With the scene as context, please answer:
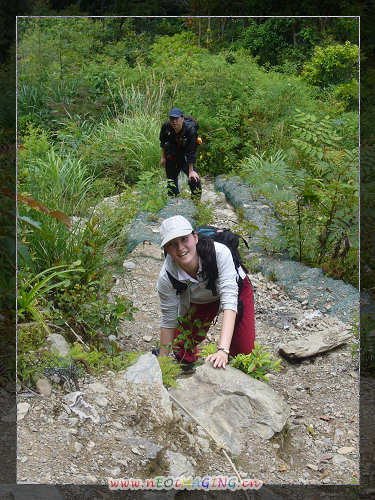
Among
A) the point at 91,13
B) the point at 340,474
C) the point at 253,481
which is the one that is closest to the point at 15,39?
the point at 91,13

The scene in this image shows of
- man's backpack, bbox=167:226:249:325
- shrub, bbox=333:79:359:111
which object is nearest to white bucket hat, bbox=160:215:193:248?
man's backpack, bbox=167:226:249:325

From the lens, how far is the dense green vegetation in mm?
3064

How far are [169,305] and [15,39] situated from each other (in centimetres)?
154

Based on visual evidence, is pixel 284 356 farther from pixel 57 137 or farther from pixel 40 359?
pixel 57 137

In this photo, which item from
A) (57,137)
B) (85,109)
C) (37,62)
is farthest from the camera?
(85,109)

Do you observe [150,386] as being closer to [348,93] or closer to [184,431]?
[184,431]

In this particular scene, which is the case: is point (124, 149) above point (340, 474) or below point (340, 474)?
above

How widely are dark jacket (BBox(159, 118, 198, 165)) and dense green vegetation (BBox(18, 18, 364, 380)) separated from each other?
0.20 meters

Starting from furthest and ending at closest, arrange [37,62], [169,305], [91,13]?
[37,62]
[169,305]
[91,13]

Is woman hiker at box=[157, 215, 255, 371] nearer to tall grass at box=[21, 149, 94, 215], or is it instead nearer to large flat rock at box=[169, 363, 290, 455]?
large flat rock at box=[169, 363, 290, 455]

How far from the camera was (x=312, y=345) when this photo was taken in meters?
3.68

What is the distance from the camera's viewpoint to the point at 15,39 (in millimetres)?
2760

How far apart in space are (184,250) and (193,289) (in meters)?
0.42

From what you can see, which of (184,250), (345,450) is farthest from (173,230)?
(345,450)
